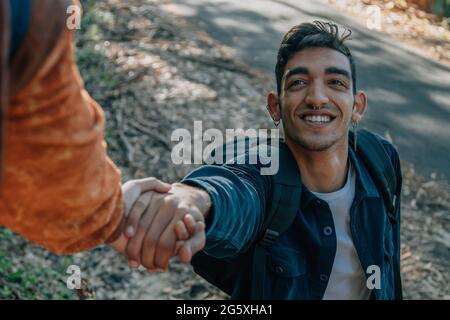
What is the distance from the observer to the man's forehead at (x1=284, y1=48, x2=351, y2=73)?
3.11 meters

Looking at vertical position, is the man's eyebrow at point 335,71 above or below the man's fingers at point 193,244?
above

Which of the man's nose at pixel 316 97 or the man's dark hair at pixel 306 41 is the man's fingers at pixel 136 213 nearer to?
the man's nose at pixel 316 97

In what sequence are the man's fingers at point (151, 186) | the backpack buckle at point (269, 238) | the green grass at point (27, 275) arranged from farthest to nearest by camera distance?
the green grass at point (27, 275)
the backpack buckle at point (269, 238)
the man's fingers at point (151, 186)

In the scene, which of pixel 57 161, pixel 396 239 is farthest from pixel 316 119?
pixel 57 161

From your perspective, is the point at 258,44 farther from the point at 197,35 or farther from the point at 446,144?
the point at 446,144

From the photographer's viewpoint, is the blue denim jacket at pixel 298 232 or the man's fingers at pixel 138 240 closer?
the man's fingers at pixel 138 240

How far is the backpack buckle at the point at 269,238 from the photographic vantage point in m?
2.72

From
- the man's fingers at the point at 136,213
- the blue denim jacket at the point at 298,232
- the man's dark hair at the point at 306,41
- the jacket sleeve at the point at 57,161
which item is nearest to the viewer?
the jacket sleeve at the point at 57,161

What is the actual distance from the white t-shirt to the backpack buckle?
13.6 inches

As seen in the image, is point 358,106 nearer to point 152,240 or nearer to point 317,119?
point 317,119

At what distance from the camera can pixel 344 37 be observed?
3.22 m

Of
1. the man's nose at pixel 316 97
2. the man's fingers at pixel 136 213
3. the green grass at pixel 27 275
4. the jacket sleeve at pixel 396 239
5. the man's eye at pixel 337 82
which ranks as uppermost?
the man's eye at pixel 337 82

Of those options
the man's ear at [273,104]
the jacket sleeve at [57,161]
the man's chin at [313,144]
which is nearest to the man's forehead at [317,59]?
the man's ear at [273,104]

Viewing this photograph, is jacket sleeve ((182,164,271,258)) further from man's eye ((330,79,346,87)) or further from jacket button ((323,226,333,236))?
man's eye ((330,79,346,87))
